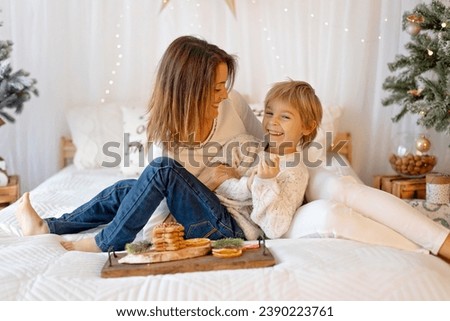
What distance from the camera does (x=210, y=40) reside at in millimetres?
2941

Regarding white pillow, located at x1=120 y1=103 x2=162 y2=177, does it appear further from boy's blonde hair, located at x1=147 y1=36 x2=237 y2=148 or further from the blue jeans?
the blue jeans

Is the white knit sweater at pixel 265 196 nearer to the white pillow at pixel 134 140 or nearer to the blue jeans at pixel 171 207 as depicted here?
the blue jeans at pixel 171 207

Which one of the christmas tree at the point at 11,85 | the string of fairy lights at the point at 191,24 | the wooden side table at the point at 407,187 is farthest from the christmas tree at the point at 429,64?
the christmas tree at the point at 11,85

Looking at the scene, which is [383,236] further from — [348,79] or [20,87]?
[20,87]

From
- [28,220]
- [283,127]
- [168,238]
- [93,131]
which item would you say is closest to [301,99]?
[283,127]

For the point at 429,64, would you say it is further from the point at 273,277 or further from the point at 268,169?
the point at 273,277

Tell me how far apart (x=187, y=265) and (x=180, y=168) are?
14.1 inches

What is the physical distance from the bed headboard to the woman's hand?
44.1 inches

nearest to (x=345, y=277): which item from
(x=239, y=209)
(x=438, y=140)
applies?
(x=239, y=209)

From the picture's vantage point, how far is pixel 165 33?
2.94 meters

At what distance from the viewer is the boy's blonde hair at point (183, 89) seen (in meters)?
1.80

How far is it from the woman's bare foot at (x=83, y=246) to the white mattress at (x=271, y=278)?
139mm

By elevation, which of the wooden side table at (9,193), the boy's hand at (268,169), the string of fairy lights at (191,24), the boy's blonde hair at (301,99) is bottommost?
the wooden side table at (9,193)

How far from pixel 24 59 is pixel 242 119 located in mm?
1314
